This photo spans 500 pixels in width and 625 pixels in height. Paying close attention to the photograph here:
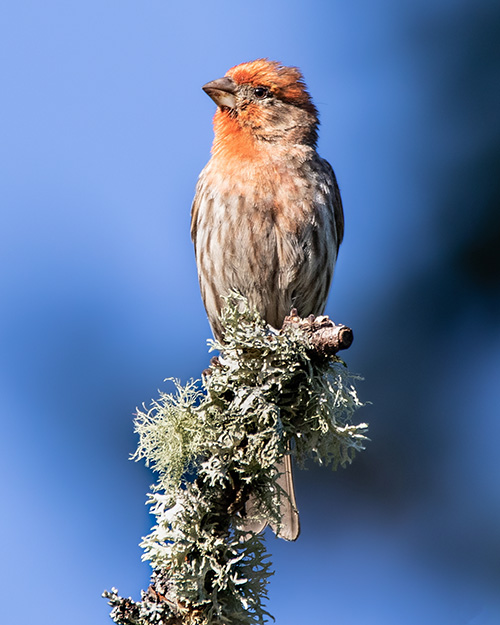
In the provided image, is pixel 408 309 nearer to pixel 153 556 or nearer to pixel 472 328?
pixel 472 328

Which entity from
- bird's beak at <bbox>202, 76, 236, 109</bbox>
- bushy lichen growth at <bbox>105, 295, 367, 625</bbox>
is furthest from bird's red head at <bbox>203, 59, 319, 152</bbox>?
bushy lichen growth at <bbox>105, 295, 367, 625</bbox>

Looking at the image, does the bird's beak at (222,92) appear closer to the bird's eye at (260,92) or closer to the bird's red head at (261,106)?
the bird's red head at (261,106)

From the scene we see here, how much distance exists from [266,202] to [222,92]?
0.91 m

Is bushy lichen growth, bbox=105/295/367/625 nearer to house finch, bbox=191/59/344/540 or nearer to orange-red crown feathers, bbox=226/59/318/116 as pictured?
house finch, bbox=191/59/344/540

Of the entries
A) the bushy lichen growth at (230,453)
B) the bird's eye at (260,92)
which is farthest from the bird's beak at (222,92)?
the bushy lichen growth at (230,453)

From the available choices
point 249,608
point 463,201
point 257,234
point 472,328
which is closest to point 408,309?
point 472,328

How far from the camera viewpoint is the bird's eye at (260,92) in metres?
5.54

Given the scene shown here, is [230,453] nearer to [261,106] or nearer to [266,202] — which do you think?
[266,202]

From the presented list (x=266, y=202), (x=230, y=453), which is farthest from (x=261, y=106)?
(x=230, y=453)

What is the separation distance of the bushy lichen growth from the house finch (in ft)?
4.34

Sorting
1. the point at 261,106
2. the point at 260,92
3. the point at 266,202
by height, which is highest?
the point at 260,92

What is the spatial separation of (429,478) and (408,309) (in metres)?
1.10

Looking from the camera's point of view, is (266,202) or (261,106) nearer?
(266,202)

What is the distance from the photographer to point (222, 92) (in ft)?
18.0
